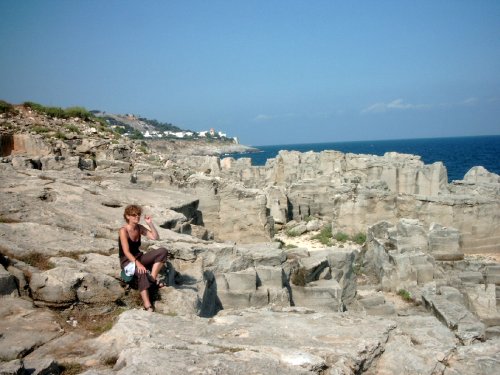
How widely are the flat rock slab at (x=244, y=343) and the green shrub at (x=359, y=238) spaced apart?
12938 mm

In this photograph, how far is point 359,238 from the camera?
17.8 meters

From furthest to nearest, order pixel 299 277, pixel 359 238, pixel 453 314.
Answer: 1. pixel 359 238
2. pixel 453 314
3. pixel 299 277

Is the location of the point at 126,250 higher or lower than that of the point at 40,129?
lower

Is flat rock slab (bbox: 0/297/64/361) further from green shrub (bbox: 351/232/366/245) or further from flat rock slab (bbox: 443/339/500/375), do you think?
green shrub (bbox: 351/232/366/245)

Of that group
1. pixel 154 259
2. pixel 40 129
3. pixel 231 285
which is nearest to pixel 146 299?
pixel 154 259

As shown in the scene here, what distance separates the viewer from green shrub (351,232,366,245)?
57.9ft

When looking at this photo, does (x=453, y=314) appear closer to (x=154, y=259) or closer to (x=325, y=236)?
(x=154, y=259)

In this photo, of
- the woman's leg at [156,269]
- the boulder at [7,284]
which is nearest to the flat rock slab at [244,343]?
the woman's leg at [156,269]

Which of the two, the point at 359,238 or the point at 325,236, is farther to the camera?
the point at 325,236

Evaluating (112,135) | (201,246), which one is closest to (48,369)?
(201,246)

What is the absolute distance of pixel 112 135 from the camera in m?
25.1

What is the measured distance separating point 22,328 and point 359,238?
15072 mm

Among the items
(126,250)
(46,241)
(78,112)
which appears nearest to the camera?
(126,250)

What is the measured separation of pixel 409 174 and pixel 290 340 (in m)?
22.1
